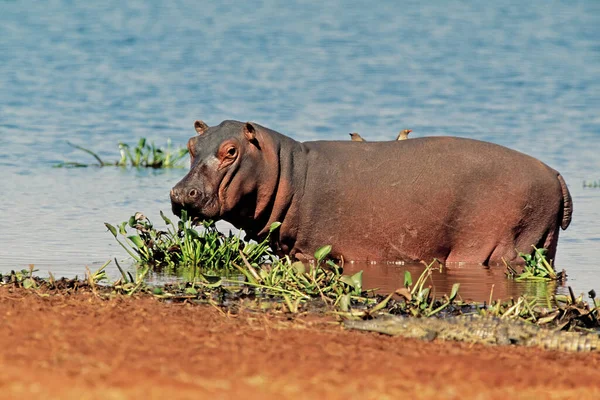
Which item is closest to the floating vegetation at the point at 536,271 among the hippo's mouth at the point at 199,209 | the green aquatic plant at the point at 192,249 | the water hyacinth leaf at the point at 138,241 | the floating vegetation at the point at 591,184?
the green aquatic plant at the point at 192,249

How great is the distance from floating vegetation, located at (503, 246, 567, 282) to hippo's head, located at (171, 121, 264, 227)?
2.31 meters

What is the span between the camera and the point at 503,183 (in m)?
10.9

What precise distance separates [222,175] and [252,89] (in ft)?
51.1

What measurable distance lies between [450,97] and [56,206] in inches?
503

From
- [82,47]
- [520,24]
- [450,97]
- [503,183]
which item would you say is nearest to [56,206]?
[503,183]

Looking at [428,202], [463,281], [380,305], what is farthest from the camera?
[428,202]

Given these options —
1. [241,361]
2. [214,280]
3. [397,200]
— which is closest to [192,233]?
[214,280]

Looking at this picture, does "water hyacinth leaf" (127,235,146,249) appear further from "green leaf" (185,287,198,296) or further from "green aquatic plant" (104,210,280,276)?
"green leaf" (185,287,198,296)

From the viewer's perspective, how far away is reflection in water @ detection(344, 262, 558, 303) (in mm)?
9844

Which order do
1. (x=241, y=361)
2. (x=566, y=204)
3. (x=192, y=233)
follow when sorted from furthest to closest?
(x=566, y=204), (x=192, y=233), (x=241, y=361)

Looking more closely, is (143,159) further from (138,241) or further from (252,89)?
(252,89)

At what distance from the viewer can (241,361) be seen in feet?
21.6

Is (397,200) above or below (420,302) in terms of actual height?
above

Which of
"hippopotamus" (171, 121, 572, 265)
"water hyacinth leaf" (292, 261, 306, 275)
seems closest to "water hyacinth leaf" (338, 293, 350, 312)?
"water hyacinth leaf" (292, 261, 306, 275)
